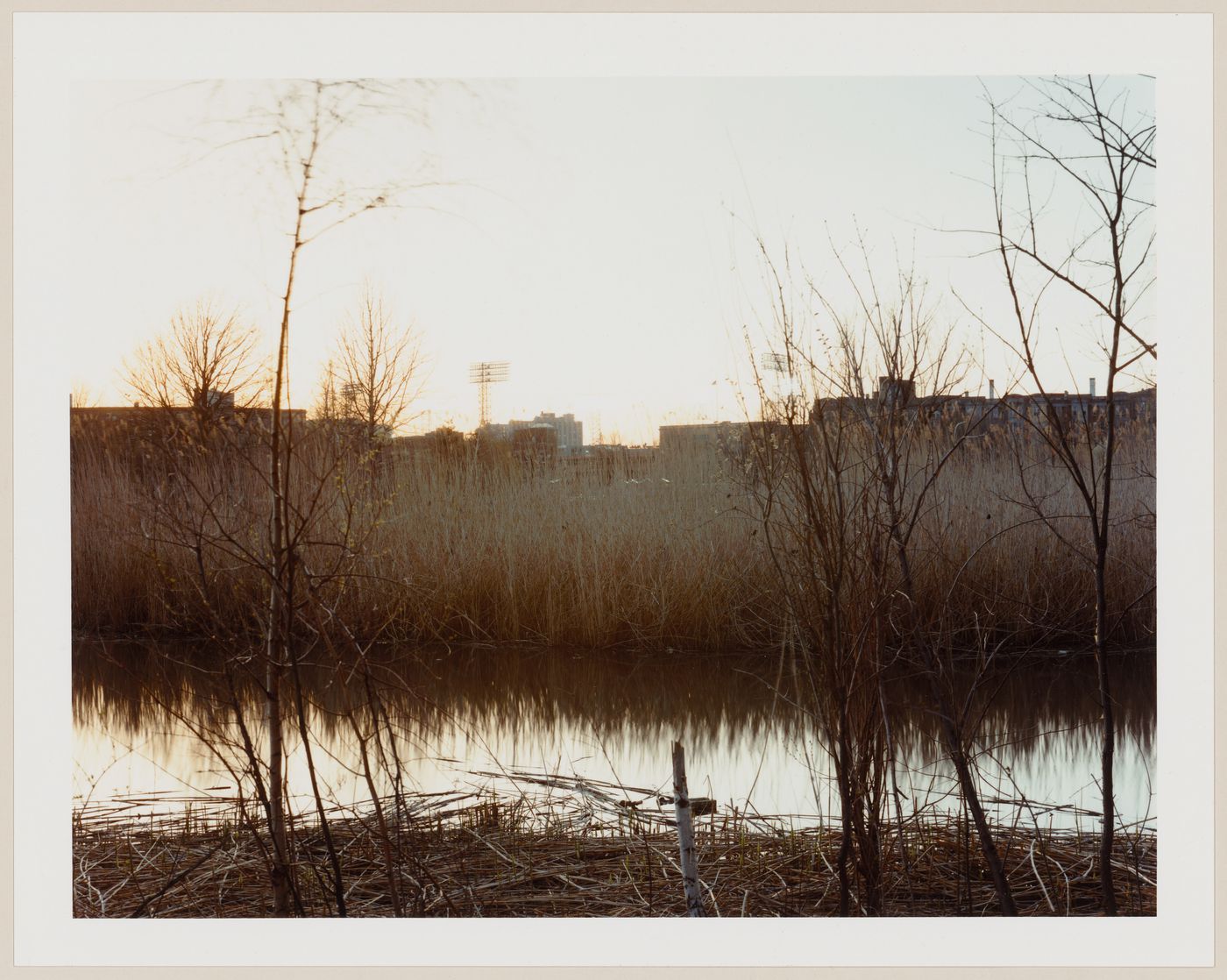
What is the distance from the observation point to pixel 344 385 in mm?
2908

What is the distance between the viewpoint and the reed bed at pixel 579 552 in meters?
3.51

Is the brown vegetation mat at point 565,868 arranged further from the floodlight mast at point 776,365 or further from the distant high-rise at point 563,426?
the distant high-rise at point 563,426

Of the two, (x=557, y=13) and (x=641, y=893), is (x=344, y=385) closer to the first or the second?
(x=557, y=13)

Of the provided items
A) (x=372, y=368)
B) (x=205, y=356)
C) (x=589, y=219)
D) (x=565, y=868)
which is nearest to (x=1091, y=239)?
(x=589, y=219)

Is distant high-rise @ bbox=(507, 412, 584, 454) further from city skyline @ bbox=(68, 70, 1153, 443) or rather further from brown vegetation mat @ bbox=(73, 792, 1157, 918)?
brown vegetation mat @ bbox=(73, 792, 1157, 918)

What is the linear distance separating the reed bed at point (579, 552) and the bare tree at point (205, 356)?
869 millimetres

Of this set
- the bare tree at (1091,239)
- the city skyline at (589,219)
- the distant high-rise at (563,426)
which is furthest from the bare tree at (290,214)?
the distant high-rise at (563,426)

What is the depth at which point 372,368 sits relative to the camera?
2.85 m

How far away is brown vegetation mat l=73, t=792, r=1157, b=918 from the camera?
1.64 meters

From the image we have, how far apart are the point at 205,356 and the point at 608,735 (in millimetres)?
1506

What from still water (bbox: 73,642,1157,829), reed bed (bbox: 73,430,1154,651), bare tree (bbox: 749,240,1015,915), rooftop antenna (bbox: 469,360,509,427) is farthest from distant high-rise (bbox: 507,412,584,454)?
bare tree (bbox: 749,240,1015,915)

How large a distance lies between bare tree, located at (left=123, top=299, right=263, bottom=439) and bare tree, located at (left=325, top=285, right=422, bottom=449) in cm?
29
